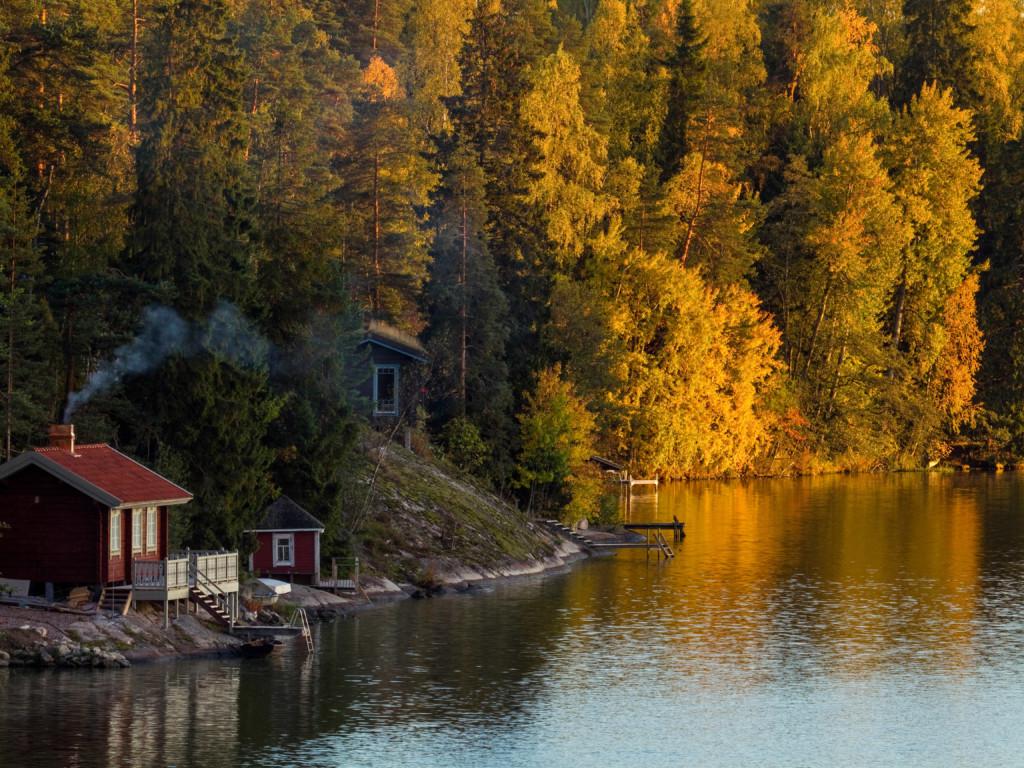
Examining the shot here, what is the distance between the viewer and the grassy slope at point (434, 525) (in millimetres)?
74250

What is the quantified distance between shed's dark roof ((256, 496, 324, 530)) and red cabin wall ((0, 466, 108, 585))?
11404 mm

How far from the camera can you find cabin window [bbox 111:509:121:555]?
2203 inches

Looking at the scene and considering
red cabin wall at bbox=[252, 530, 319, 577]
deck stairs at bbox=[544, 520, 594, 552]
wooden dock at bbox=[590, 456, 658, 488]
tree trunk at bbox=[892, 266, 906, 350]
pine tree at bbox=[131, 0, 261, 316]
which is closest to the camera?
pine tree at bbox=[131, 0, 261, 316]

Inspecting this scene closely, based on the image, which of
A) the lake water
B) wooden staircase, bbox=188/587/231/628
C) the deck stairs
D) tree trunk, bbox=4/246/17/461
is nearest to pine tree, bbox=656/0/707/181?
the deck stairs

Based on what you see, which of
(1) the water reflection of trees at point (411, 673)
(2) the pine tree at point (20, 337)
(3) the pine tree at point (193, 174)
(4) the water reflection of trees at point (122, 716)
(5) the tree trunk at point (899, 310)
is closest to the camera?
(4) the water reflection of trees at point (122, 716)

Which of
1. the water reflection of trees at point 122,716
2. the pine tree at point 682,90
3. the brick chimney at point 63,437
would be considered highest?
the pine tree at point 682,90

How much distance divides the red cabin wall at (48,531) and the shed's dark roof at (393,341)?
32144mm

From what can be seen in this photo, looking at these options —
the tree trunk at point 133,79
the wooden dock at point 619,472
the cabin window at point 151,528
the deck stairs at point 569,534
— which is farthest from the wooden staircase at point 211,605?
the wooden dock at point 619,472

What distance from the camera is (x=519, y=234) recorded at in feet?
354

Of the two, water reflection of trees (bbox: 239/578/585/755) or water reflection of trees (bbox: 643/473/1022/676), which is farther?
water reflection of trees (bbox: 643/473/1022/676)

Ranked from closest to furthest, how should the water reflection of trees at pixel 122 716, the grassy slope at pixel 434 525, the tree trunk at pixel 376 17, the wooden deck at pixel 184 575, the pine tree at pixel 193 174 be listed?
1. the water reflection of trees at pixel 122 716
2. the wooden deck at pixel 184 575
3. the pine tree at pixel 193 174
4. the grassy slope at pixel 434 525
5. the tree trunk at pixel 376 17

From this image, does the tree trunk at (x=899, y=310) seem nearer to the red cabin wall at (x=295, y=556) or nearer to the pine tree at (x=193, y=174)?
the red cabin wall at (x=295, y=556)

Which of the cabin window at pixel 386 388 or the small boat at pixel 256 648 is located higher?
the cabin window at pixel 386 388

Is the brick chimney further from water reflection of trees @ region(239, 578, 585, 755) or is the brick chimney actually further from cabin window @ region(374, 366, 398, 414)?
cabin window @ region(374, 366, 398, 414)
